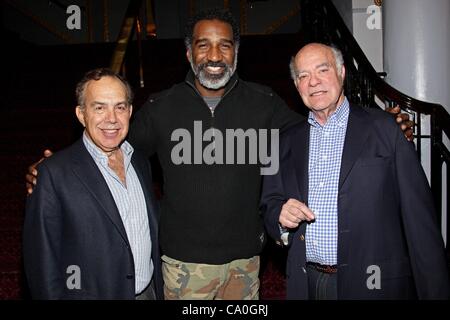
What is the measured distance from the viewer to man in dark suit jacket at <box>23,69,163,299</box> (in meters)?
1.88

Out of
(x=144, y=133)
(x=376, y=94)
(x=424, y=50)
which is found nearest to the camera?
(x=144, y=133)

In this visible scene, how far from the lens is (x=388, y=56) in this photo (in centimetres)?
440

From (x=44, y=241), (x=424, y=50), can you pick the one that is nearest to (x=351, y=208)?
(x=44, y=241)

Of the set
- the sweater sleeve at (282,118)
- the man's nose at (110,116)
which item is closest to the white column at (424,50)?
the sweater sleeve at (282,118)

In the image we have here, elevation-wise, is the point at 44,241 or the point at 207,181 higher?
the point at 207,181

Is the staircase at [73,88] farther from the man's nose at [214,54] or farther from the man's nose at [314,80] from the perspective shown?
the man's nose at [214,54]

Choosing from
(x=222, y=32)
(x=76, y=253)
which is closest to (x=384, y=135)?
(x=222, y=32)

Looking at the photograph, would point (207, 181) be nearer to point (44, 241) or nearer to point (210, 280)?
point (210, 280)

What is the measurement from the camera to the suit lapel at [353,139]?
199cm

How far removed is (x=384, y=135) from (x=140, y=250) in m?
1.28

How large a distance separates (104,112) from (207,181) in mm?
655

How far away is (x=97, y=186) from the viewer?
1.98 metres

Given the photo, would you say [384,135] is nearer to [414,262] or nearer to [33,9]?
[414,262]
